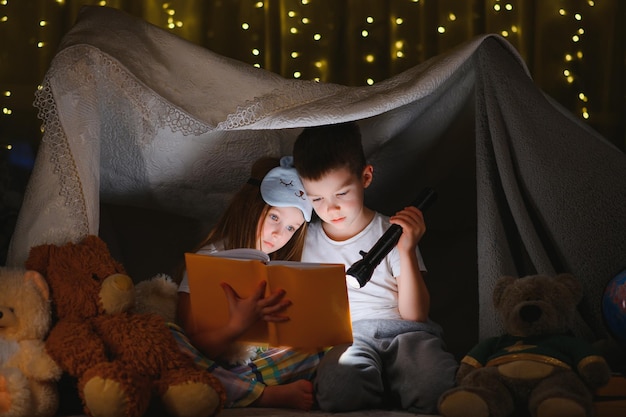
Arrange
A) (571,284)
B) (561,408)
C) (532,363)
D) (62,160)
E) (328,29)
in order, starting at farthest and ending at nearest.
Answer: (328,29), (62,160), (571,284), (532,363), (561,408)

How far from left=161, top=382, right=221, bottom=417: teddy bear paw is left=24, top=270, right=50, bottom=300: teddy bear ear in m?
0.27

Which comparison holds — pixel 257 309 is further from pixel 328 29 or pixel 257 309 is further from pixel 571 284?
pixel 328 29

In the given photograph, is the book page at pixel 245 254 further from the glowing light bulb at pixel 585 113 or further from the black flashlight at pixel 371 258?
the glowing light bulb at pixel 585 113

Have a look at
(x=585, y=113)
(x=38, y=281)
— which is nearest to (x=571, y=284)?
(x=38, y=281)

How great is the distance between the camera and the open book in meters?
1.50

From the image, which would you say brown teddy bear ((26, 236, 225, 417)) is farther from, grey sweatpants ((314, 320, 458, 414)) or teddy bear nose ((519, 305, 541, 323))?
teddy bear nose ((519, 305, 541, 323))

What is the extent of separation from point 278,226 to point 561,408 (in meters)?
0.71

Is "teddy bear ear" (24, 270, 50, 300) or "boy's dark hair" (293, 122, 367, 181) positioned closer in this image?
"teddy bear ear" (24, 270, 50, 300)

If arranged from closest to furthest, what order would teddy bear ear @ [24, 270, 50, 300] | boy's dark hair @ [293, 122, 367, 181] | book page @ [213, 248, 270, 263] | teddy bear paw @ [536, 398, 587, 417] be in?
teddy bear paw @ [536, 398, 587, 417], teddy bear ear @ [24, 270, 50, 300], book page @ [213, 248, 270, 263], boy's dark hair @ [293, 122, 367, 181]

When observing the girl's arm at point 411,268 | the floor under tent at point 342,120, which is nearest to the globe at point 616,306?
the floor under tent at point 342,120

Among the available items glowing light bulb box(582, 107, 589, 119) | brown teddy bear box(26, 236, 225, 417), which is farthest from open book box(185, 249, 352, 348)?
glowing light bulb box(582, 107, 589, 119)

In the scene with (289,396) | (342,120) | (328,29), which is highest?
(328,29)

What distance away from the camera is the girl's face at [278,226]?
1.74m

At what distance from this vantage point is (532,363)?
135 centimetres
